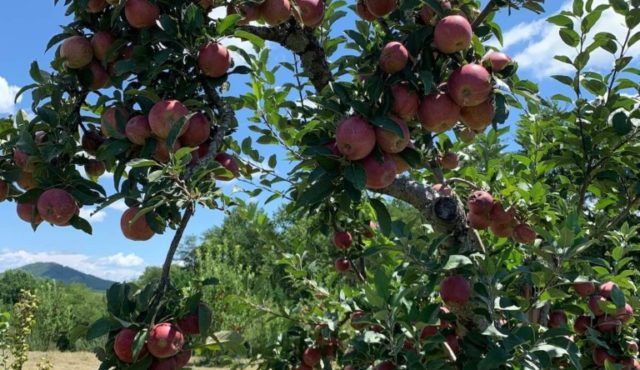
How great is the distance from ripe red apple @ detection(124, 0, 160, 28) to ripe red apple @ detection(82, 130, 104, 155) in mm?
373

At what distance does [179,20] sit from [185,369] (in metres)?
0.90

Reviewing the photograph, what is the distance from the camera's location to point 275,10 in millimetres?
1646

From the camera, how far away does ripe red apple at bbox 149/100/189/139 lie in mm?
1365

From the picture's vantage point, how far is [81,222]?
1.60 metres

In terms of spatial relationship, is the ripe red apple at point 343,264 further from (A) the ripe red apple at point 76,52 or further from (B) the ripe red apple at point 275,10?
(A) the ripe red apple at point 76,52

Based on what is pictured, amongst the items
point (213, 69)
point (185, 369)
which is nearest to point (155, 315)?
point (185, 369)

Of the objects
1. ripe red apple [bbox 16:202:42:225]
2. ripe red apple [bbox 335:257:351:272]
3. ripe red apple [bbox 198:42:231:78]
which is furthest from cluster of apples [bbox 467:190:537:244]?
ripe red apple [bbox 16:202:42:225]

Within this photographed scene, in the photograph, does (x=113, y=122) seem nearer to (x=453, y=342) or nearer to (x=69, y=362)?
(x=453, y=342)

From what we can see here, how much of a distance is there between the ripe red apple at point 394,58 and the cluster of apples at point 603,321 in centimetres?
123

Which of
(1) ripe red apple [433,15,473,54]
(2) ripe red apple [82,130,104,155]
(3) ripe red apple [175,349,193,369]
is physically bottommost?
(3) ripe red apple [175,349,193,369]

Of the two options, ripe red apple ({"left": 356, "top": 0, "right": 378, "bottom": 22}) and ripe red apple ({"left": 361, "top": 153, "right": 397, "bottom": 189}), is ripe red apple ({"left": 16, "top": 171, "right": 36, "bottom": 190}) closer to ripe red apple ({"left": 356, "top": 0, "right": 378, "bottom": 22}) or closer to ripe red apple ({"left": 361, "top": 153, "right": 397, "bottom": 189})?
ripe red apple ({"left": 361, "top": 153, "right": 397, "bottom": 189})

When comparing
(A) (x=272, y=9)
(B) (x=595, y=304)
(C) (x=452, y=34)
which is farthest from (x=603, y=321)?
(A) (x=272, y=9)

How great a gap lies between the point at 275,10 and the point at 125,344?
0.99 meters

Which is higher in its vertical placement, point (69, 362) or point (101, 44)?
point (101, 44)
